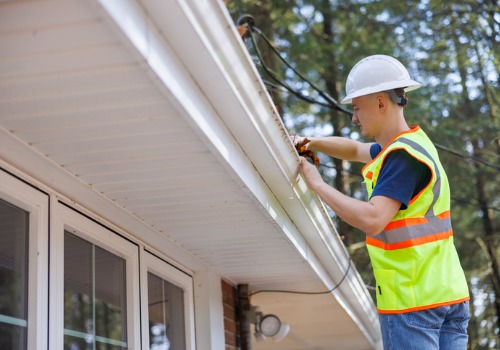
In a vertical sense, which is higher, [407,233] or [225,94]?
[225,94]

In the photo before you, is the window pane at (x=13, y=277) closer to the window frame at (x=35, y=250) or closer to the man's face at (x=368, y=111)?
the window frame at (x=35, y=250)

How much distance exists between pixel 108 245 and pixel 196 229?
0.50 metres

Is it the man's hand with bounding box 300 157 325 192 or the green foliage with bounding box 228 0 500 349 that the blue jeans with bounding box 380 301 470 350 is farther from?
the green foliage with bounding box 228 0 500 349

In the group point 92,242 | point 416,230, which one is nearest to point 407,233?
point 416,230

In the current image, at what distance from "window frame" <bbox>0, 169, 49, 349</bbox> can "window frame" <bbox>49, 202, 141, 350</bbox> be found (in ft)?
0.19

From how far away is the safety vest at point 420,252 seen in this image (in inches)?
132

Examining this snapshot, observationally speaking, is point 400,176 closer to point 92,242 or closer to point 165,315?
point 92,242

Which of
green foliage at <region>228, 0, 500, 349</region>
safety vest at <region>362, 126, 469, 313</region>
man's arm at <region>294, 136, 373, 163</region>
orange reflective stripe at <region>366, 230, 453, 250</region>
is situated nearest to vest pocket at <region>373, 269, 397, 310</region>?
safety vest at <region>362, 126, 469, 313</region>

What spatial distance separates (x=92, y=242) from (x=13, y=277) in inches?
31.6

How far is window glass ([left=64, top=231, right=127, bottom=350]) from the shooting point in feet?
13.2

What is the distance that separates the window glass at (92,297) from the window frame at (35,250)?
310 mm

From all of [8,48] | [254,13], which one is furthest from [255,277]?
[254,13]

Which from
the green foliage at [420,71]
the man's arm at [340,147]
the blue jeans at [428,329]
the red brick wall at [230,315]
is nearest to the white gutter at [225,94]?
the man's arm at [340,147]

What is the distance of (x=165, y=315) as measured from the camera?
546 centimetres
